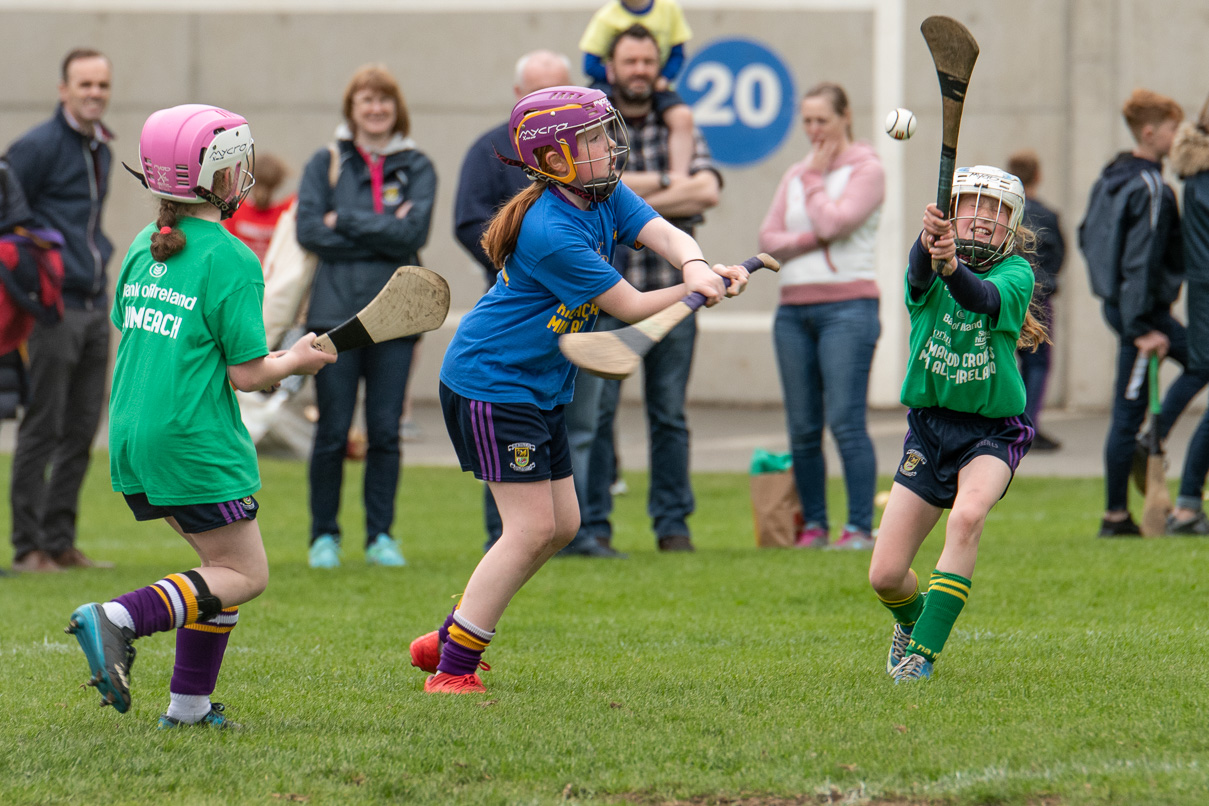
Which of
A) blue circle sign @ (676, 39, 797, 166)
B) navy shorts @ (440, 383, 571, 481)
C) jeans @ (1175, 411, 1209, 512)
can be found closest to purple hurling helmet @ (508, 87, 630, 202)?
navy shorts @ (440, 383, 571, 481)

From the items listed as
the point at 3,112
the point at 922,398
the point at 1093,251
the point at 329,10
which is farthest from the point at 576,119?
the point at 3,112

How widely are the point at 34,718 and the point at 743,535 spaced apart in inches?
209

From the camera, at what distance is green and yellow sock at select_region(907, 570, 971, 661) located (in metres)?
4.42

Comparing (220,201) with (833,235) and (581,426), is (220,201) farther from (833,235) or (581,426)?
(833,235)

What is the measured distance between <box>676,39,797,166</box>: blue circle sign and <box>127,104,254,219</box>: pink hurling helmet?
11.4 meters

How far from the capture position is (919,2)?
1492 cm

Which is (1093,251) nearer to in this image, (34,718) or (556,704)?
(556,704)

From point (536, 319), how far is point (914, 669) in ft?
5.06

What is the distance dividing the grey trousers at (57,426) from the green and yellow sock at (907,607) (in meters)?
4.62

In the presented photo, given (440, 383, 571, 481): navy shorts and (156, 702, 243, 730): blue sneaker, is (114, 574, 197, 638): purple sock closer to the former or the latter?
(156, 702, 243, 730): blue sneaker

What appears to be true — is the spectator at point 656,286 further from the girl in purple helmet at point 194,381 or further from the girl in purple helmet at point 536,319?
the girl in purple helmet at point 194,381

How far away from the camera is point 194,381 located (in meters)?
3.93

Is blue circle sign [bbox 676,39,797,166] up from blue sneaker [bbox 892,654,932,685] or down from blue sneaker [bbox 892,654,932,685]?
up

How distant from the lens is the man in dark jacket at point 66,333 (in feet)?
24.5
